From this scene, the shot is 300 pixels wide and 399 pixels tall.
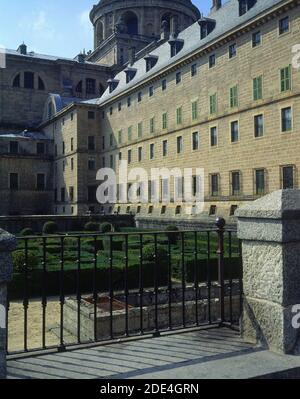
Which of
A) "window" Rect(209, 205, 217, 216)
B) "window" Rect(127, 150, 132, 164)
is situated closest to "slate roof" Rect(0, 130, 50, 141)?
"window" Rect(127, 150, 132, 164)

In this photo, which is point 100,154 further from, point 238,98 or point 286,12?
point 286,12

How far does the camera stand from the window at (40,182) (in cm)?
4916

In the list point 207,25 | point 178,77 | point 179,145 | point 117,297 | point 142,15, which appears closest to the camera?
point 117,297

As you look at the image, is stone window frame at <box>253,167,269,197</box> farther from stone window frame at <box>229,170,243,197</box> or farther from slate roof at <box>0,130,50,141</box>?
slate roof at <box>0,130,50,141</box>

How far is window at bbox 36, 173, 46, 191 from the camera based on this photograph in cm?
4916

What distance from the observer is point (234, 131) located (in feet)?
90.4

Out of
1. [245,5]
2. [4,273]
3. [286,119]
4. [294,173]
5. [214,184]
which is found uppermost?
[245,5]

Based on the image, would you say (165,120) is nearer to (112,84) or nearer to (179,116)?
(179,116)

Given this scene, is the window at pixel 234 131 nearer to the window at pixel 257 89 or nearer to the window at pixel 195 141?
the window at pixel 257 89

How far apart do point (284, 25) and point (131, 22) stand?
4177 cm

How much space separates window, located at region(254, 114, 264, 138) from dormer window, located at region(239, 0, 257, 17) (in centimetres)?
750

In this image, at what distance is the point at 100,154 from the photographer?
46.4m

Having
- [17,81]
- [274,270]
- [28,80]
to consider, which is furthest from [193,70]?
[17,81]
